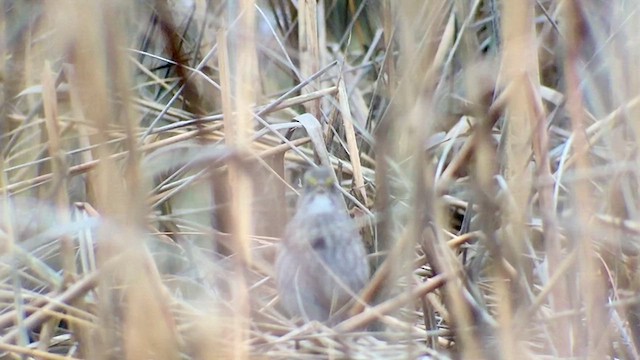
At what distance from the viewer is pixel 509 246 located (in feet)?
2.76

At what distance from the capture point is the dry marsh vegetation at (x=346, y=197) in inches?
30.8

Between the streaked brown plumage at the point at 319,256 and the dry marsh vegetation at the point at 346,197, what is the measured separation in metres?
0.04

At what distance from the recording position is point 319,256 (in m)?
1.53

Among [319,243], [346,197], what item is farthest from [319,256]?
[346,197]

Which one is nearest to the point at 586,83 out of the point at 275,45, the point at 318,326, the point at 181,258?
the point at 318,326

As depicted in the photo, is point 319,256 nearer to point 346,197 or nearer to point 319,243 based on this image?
point 319,243

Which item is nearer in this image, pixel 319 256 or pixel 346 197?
pixel 319 256

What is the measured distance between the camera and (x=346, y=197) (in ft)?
5.49

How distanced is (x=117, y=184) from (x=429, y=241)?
17.2 inches

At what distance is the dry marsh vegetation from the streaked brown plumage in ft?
0.14

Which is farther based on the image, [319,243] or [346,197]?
[346,197]

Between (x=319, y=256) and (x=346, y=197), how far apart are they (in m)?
0.18

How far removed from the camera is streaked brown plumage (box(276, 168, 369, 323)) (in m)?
1.45

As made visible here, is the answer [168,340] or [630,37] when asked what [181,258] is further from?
[630,37]
